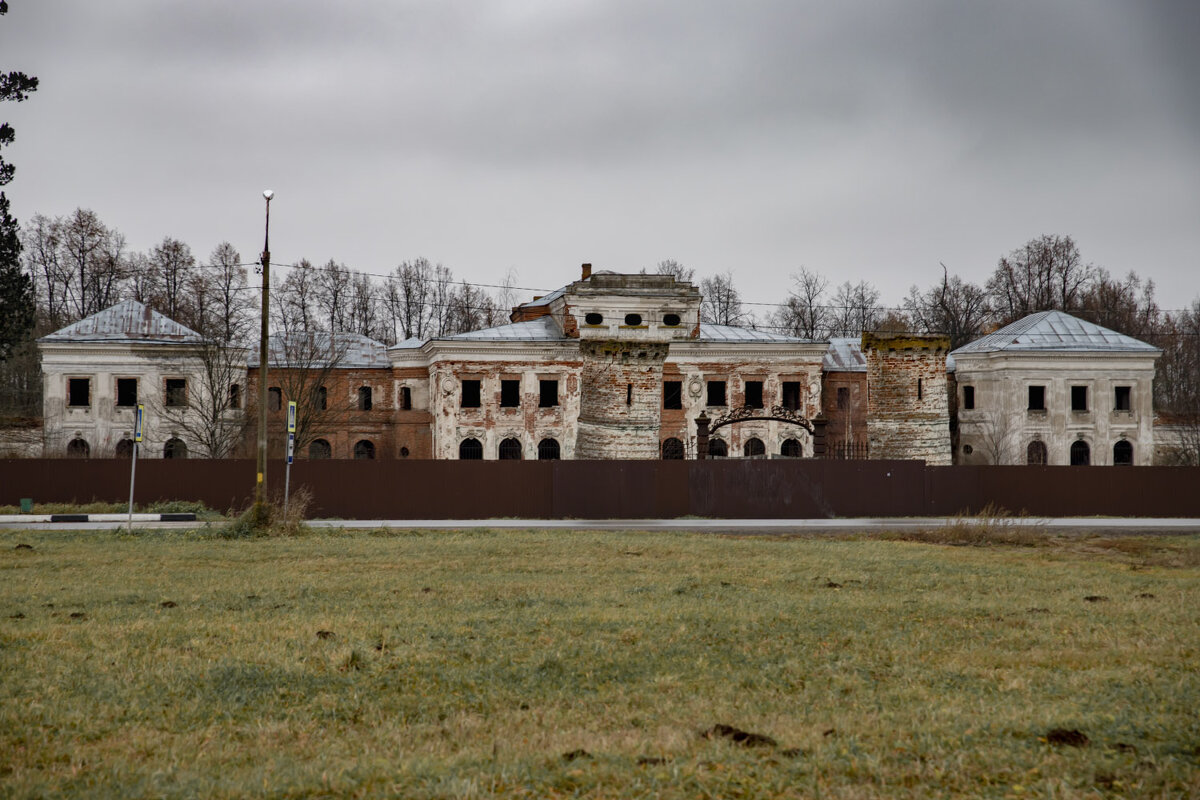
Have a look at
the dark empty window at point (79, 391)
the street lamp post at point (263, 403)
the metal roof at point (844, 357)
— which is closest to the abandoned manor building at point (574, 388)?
the dark empty window at point (79, 391)

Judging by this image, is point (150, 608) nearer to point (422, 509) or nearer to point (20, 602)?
point (20, 602)

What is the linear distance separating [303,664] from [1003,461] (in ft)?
168

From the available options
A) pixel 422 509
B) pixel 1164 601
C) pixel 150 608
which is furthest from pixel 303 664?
pixel 422 509

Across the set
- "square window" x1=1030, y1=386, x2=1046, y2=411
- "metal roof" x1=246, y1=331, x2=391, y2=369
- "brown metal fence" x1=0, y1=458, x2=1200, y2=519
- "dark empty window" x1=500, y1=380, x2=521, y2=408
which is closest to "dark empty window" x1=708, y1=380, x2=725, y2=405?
"dark empty window" x1=500, y1=380, x2=521, y2=408

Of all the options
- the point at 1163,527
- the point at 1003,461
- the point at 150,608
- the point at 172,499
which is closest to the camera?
the point at 150,608

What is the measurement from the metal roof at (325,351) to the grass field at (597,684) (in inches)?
1721

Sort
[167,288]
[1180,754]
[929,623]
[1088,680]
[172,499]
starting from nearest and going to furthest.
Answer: [1180,754]
[1088,680]
[929,623]
[172,499]
[167,288]

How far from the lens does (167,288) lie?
2571 inches

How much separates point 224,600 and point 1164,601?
1018 centimetres

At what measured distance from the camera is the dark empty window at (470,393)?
53688 mm

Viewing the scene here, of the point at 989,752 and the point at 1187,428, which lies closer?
the point at 989,752

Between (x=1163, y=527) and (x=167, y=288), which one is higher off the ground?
(x=167, y=288)

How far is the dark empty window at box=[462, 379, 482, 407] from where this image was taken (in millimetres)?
53688

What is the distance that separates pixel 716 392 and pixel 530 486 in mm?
26043
